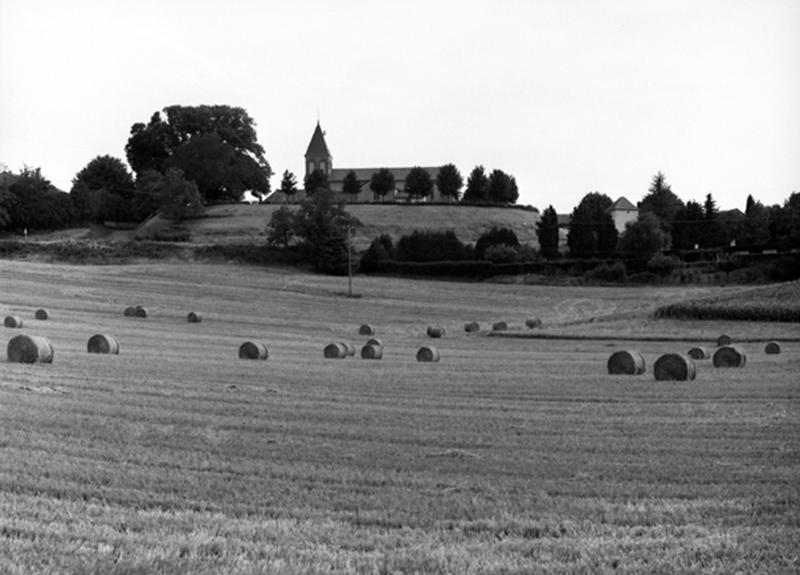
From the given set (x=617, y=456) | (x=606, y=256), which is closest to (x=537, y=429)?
(x=617, y=456)

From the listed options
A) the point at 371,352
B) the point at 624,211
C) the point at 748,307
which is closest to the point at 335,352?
the point at 371,352

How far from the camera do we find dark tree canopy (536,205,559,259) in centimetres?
12362

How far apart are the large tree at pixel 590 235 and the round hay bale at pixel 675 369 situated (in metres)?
86.5

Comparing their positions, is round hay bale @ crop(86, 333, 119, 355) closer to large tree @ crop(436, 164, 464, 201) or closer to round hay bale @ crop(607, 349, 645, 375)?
round hay bale @ crop(607, 349, 645, 375)

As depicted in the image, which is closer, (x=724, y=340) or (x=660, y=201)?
(x=724, y=340)

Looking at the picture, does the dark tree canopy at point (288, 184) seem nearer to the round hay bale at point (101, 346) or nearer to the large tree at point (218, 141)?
the large tree at point (218, 141)

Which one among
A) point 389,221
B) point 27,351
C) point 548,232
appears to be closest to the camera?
point 27,351

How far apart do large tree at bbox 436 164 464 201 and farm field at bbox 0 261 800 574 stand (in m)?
153

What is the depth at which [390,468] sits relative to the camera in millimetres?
14594

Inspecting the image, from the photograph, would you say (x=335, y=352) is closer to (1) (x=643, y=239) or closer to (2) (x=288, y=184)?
(1) (x=643, y=239)

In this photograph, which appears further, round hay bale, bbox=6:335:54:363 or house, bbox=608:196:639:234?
house, bbox=608:196:639:234

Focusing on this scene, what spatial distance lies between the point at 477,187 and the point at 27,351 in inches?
5992

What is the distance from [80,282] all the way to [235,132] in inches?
4001

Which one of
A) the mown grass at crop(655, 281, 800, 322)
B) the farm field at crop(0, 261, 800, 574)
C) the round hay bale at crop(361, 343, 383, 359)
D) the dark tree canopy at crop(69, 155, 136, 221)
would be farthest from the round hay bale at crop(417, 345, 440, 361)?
the dark tree canopy at crop(69, 155, 136, 221)
